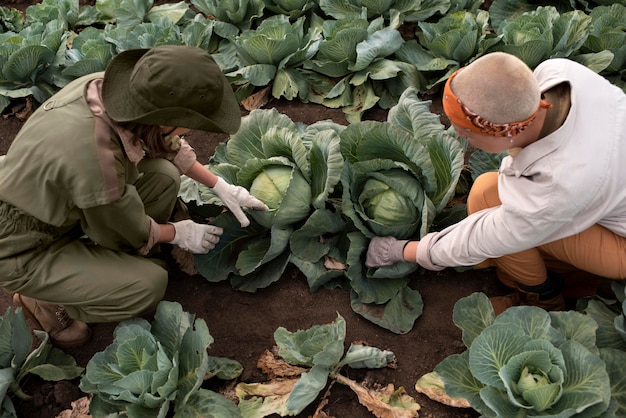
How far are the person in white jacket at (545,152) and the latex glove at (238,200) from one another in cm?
112

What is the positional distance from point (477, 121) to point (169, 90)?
1234 millimetres

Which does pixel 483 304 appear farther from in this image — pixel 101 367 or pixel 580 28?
pixel 580 28

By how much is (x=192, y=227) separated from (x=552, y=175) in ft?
6.29

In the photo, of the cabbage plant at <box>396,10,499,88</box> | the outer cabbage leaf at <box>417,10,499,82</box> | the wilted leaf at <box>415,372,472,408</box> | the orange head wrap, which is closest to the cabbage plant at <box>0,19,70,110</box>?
the cabbage plant at <box>396,10,499,88</box>

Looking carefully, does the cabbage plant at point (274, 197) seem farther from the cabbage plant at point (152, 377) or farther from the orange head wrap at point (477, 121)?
the orange head wrap at point (477, 121)

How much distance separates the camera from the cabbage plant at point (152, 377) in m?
2.89

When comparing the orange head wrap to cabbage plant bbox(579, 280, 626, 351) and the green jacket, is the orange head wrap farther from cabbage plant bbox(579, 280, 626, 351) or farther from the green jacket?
the green jacket

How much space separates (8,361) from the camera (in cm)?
324

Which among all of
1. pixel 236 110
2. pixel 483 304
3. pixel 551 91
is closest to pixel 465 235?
pixel 483 304

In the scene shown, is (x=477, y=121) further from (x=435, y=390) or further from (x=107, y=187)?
(x=107, y=187)

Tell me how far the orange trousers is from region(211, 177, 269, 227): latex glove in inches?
46.8

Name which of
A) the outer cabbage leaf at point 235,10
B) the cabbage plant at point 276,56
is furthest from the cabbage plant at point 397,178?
the outer cabbage leaf at point 235,10

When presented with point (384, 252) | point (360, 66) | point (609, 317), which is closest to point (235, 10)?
point (360, 66)

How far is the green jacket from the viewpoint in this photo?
262 centimetres
